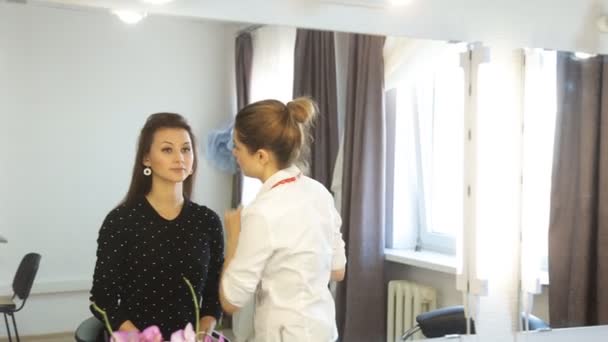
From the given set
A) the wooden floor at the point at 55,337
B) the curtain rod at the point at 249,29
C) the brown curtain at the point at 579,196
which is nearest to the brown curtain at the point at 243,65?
the curtain rod at the point at 249,29

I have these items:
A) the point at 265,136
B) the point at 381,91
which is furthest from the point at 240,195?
the point at 381,91

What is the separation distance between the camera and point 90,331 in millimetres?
1232

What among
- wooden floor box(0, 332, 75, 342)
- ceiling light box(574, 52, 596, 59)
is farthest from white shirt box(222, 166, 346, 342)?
ceiling light box(574, 52, 596, 59)

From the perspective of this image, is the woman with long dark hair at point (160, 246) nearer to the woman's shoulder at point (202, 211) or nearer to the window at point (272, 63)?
the woman's shoulder at point (202, 211)

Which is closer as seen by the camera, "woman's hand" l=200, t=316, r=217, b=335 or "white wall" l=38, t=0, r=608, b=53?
"woman's hand" l=200, t=316, r=217, b=335

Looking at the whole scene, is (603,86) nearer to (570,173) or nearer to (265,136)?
(570,173)

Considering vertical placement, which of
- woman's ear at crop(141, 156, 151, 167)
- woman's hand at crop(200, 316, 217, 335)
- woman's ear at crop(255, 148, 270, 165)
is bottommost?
woman's hand at crop(200, 316, 217, 335)

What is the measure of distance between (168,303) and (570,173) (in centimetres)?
110

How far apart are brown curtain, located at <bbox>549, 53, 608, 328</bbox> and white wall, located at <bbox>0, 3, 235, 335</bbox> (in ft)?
2.98

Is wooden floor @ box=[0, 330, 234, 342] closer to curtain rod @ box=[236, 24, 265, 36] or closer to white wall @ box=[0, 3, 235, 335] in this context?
white wall @ box=[0, 3, 235, 335]

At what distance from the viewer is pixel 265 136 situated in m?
1.14

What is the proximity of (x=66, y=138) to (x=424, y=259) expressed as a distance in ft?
2.73

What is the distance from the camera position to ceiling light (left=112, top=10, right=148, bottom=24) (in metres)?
1.31

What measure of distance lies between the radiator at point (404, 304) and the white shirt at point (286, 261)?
0.38 meters
